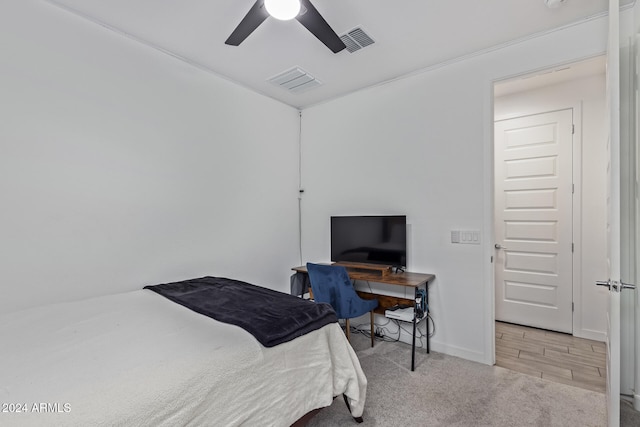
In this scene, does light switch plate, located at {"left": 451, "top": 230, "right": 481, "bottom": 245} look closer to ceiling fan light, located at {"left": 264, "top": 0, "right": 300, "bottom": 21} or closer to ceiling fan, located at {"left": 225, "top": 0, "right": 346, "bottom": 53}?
ceiling fan, located at {"left": 225, "top": 0, "right": 346, "bottom": 53}

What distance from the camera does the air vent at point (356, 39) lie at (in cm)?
233

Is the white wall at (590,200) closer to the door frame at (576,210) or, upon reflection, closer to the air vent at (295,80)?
the door frame at (576,210)

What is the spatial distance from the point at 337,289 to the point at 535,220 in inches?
99.5

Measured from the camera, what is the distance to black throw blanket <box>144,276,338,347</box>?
1.53 metres

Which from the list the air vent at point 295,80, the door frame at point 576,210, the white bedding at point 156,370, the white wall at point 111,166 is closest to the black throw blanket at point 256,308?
the white bedding at point 156,370

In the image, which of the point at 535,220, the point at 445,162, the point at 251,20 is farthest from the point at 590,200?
the point at 251,20

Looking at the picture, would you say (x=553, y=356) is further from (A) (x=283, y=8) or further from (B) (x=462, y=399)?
(A) (x=283, y=8)

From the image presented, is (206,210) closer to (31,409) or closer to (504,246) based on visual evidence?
(31,409)

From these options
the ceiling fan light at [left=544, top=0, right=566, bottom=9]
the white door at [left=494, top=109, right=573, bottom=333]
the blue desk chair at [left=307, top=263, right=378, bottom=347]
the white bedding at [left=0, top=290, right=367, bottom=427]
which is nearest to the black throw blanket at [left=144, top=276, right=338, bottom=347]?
the white bedding at [left=0, top=290, right=367, bottom=427]

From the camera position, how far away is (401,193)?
3125 millimetres

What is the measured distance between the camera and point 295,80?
124 inches

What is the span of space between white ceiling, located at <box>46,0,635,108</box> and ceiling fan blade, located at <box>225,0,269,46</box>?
0.28 meters

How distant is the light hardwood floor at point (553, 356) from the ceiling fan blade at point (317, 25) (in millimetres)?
2892

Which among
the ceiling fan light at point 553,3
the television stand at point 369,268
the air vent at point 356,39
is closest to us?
the ceiling fan light at point 553,3
